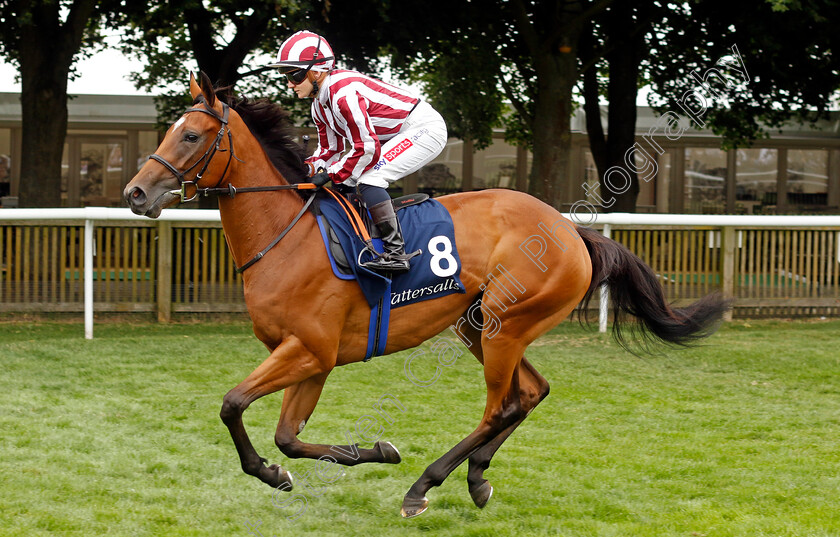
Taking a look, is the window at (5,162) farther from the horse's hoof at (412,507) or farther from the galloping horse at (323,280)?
the horse's hoof at (412,507)

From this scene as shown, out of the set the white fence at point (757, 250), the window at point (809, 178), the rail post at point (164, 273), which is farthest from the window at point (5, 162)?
the window at point (809, 178)

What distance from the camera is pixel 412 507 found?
12.0ft

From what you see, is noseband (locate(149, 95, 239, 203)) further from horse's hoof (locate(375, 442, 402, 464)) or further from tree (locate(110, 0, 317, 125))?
tree (locate(110, 0, 317, 125))

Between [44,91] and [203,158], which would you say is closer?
[203,158]

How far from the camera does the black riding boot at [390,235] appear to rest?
369 centimetres

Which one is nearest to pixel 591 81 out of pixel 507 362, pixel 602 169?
pixel 602 169

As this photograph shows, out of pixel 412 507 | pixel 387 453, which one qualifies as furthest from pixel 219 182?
pixel 412 507

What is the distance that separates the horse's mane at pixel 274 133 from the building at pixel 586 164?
11508 millimetres

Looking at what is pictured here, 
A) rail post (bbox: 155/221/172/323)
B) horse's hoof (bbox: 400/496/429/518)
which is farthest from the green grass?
rail post (bbox: 155/221/172/323)

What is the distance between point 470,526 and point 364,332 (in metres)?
0.92

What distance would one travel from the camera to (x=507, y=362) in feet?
13.1

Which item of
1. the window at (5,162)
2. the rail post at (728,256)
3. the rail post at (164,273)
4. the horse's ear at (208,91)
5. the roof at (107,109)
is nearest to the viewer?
the horse's ear at (208,91)

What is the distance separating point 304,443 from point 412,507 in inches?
20.6

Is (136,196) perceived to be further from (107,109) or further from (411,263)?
(107,109)
